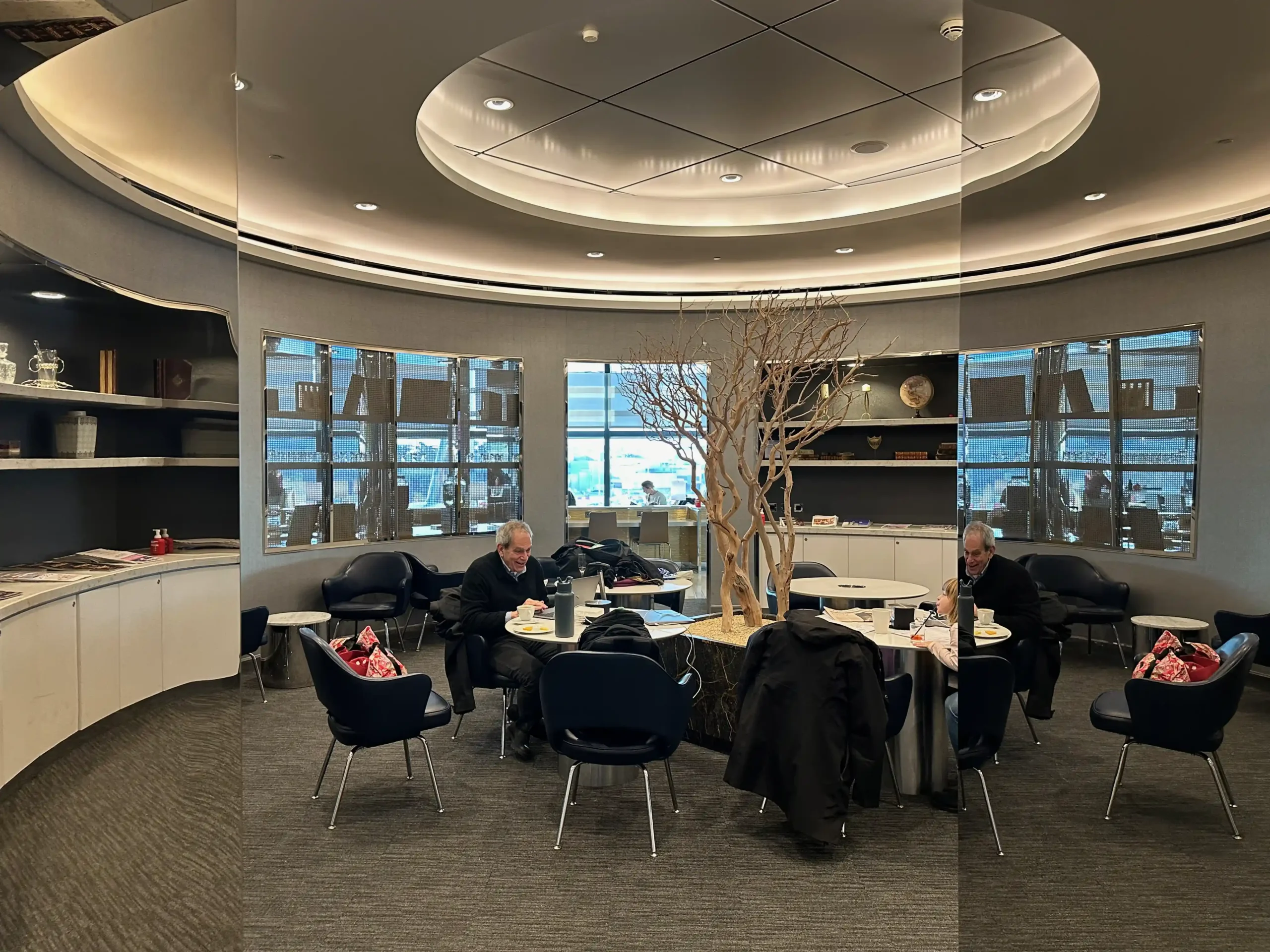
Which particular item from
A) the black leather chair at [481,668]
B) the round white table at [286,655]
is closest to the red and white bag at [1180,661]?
the black leather chair at [481,668]

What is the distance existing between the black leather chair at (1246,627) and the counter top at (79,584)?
2.23m

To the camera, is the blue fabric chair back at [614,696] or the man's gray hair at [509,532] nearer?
the blue fabric chair back at [614,696]

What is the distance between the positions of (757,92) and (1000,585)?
162 inches

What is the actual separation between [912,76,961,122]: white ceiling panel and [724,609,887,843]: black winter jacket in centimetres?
317

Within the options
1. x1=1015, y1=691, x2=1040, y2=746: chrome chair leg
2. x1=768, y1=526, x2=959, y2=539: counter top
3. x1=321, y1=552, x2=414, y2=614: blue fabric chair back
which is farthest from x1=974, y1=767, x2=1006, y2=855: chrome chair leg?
x1=768, y1=526, x2=959, y2=539: counter top

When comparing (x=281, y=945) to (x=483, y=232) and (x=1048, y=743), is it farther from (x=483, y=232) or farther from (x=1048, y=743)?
(x=483, y=232)

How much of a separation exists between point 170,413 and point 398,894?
2190 mm

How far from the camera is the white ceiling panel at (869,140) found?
213 inches

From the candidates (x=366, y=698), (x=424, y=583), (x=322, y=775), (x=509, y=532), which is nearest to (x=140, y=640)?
(x=366, y=698)

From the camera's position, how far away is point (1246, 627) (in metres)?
1.54

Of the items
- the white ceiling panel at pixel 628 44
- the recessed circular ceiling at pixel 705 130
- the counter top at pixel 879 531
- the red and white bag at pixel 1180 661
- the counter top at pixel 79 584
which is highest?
the recessed circular ceiling at pixel 705 130

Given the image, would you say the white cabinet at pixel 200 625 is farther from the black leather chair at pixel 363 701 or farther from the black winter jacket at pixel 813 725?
the black winter jacket at pixel 813 725

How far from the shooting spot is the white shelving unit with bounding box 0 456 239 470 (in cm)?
205

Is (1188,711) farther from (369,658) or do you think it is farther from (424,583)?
(424,583)
